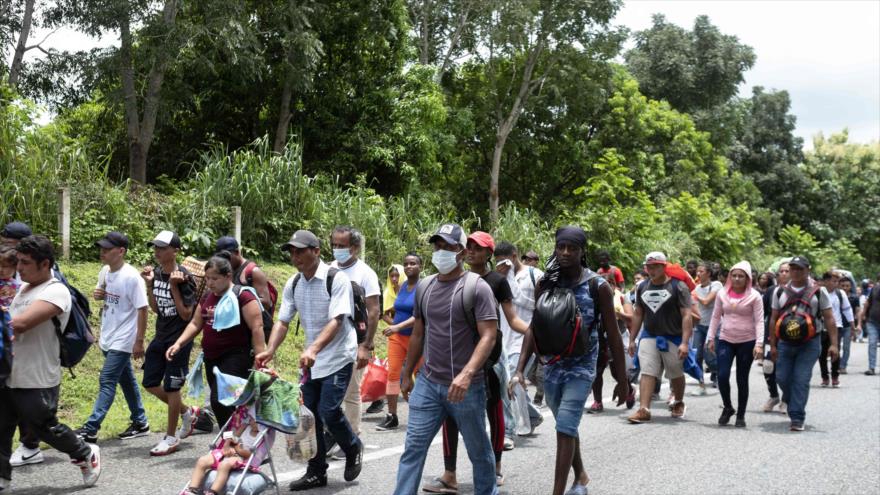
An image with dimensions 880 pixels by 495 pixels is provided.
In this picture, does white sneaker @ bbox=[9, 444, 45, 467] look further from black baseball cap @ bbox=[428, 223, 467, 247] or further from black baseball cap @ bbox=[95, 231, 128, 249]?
black baseball cap @ bbox=[428, 223, 467, 247]

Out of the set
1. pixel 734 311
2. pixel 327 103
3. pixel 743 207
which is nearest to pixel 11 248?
pixel 734 311

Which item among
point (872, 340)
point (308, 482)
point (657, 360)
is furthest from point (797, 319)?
point (872, 340)

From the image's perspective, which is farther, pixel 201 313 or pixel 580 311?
pixel 201 313

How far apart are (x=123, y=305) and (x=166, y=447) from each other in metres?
1.27

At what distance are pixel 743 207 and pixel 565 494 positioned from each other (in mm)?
32668

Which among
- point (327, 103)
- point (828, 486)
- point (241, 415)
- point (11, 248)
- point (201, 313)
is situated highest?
point (327, 103)

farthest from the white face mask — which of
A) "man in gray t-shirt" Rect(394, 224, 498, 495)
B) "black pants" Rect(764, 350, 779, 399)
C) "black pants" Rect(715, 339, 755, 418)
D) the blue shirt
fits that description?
"black pants" Rect(764, 350, 779, 399)

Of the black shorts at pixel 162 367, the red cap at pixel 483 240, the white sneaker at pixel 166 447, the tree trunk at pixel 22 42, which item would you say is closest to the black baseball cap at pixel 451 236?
the red cap at pixel 483 240

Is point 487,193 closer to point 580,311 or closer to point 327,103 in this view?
→ point 327,103

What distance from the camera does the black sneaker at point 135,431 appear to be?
7.98 metres

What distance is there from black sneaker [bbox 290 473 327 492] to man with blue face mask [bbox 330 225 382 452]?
3.05ft

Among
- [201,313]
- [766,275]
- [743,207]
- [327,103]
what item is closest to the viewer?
[201,313]

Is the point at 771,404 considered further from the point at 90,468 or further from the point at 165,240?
the point at 90,468

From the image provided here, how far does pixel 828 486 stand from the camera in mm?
6930
